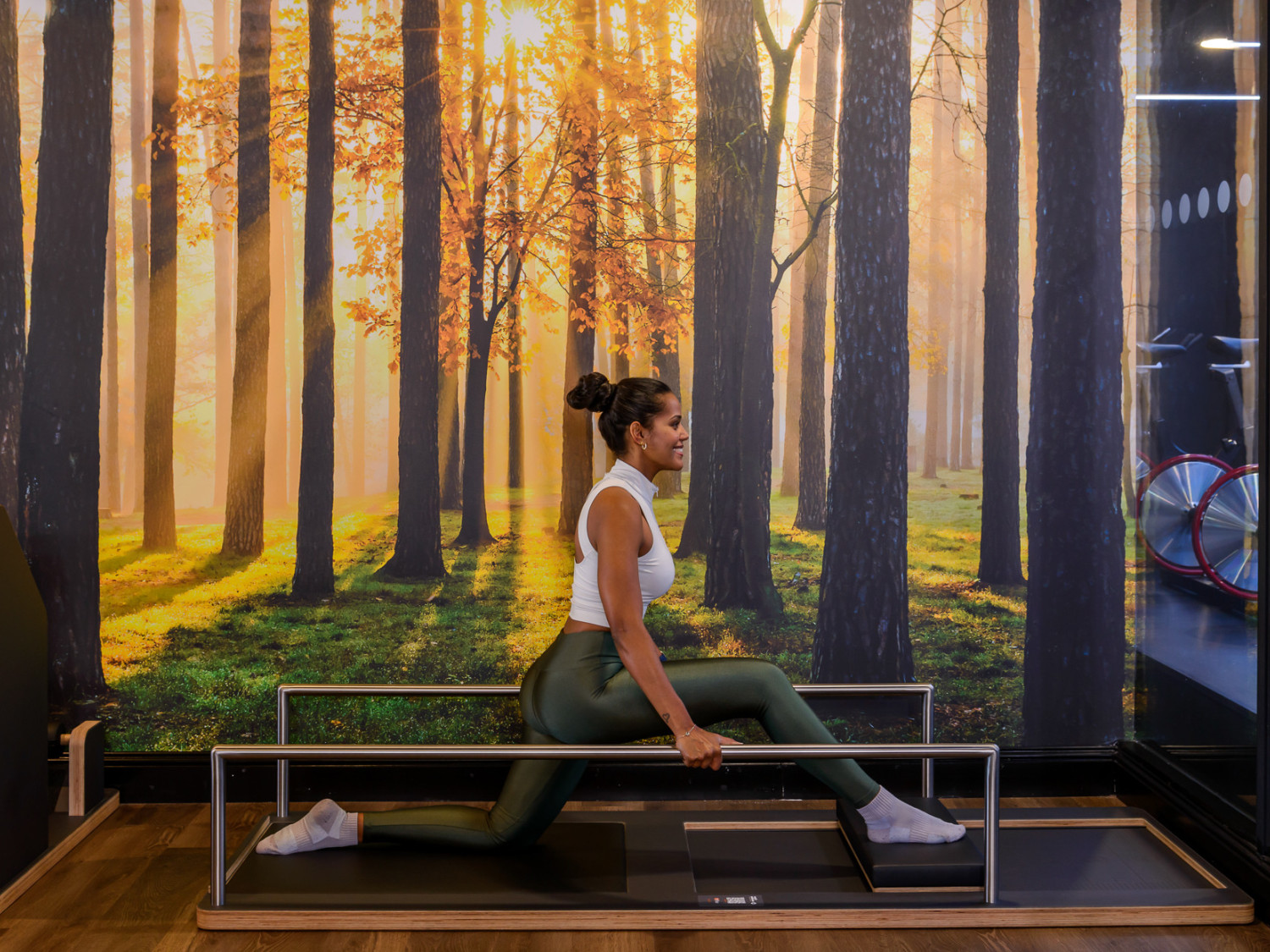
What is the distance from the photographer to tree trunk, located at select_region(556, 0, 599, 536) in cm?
360

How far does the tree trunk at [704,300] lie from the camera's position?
360cm

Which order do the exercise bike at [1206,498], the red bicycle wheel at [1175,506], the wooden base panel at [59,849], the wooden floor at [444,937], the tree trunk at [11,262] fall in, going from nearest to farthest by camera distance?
the wooden floor at [444,937]
the wooden base panel at [59,849]
the exercise bike at [1206,498]
the red bicycle wheel at [1175,506]
the tree trunk at [11,262]

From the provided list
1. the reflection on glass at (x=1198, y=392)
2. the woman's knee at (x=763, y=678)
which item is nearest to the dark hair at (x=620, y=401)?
the woman's knee at (x=763, y=678)

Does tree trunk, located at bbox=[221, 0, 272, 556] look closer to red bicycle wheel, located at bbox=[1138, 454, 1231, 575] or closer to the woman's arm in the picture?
the woman's arm

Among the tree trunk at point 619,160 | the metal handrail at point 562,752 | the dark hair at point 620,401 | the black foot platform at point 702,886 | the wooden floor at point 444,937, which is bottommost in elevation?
the wooden floor at point 444,937

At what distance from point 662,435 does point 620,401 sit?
138 mm

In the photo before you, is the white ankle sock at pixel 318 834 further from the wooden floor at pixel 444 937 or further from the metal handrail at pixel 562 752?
the metal handrail at pixel 562 752

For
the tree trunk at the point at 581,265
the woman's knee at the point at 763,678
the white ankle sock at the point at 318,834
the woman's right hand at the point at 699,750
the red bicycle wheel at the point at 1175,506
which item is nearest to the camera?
the woman's right hand at the point at 699,750

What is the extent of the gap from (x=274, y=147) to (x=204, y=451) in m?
1.12

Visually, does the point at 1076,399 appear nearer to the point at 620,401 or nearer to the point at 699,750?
the point at 620,401

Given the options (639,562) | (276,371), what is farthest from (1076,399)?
(276,371)

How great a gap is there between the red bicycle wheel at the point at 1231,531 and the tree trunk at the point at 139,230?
3.58 m

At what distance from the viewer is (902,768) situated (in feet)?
11.6

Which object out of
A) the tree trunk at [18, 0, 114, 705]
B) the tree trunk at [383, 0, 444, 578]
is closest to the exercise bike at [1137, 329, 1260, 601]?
the tree trunk at [383, 0, 444, 578]
